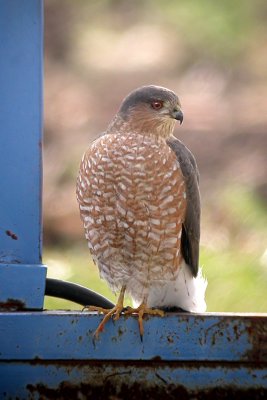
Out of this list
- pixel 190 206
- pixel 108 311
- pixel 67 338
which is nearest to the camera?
pixel 67 338

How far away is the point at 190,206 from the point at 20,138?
0.76 m

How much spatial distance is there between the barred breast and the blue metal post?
1.43 feet

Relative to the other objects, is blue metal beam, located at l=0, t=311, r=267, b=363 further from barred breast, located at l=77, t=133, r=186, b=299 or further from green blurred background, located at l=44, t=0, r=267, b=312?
green blurred background, located at l=44, t=0, r=267, b=312

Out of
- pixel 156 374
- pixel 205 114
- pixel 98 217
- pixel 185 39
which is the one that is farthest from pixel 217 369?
pixel 185 39

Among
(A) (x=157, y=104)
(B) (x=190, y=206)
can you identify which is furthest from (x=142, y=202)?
(A) (x=157, y=104)

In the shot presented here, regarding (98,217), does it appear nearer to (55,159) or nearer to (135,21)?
(55,159)

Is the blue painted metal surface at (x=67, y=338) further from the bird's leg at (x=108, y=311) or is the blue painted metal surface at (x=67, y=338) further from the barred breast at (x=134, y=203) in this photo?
the barred breast at (x=134, y=203)

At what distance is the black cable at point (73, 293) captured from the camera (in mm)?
Result: 3559

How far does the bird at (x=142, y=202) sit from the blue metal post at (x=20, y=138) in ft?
1.14

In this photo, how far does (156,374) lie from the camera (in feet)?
10.1

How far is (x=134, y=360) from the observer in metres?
3.10

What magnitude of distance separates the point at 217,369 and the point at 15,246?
671mm

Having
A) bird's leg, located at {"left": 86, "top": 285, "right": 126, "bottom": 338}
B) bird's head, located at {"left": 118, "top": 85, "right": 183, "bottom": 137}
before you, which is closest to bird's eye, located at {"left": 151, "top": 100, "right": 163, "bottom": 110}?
bird's head, located at {"left": 118, "top": 85, "right": 183, "bottom": 137}

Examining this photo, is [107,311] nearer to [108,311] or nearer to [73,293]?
[108,311]
